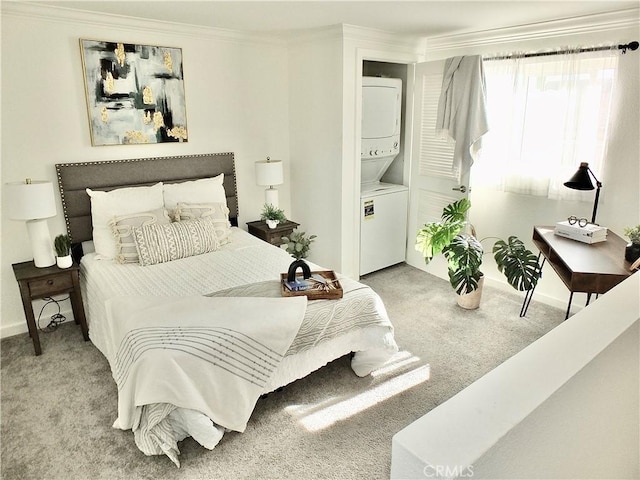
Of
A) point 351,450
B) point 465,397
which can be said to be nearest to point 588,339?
point 465,397

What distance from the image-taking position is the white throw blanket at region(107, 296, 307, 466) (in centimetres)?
207

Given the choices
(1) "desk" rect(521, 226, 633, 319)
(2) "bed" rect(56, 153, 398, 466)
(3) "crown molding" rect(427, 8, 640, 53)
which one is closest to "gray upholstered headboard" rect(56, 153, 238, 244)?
(2) "bed" rect(56, 153, 398, 466)

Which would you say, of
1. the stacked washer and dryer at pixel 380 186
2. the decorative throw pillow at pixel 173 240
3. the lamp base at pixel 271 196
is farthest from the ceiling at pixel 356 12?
the decorative throw pillow at pixel 173 240

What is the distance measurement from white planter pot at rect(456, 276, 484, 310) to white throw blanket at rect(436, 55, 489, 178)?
41.1 inches

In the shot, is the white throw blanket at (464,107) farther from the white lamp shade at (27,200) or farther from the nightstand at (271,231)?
the white lamp shade at (27,200)

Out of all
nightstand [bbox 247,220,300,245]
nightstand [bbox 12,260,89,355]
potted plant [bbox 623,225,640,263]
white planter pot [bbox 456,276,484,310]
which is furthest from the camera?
nightstand [bbox 247,220,300,245]

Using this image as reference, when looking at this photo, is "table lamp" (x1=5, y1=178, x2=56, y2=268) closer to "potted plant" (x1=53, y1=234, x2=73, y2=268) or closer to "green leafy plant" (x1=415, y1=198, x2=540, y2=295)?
"potted plant" (x1=53, y1=234, x2=73, y2=268)

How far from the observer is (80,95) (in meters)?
3.30

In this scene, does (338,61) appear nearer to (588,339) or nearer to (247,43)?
(247,43)

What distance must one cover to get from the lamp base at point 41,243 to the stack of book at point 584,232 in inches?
143

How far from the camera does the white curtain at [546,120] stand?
3195 mm

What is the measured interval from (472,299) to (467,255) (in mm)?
444

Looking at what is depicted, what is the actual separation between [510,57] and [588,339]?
3.10 m

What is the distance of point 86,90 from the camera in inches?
130
